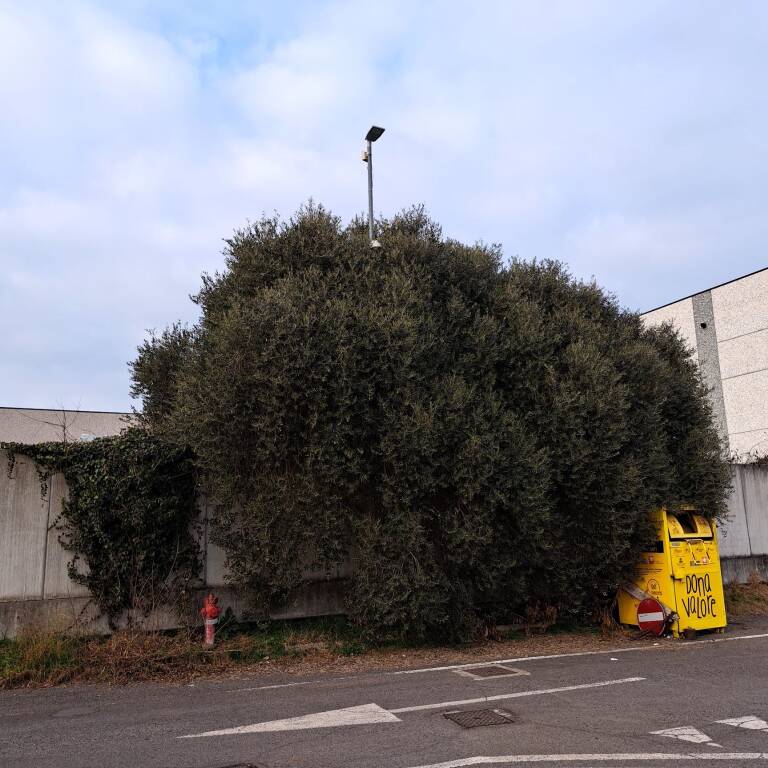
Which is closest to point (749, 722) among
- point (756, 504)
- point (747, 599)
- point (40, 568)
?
point (40, 568)

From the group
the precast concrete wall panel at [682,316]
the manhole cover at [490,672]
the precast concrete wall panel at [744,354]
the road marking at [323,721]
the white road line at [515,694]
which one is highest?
the precast concrete wall panel at [682,316]

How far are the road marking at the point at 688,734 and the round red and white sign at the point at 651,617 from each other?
4.81 meters

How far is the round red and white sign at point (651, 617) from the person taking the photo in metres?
10.2

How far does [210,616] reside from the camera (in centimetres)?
901

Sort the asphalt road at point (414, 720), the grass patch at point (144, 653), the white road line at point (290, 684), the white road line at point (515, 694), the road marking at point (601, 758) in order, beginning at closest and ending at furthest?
the road marking at point (601, 758), the asphalt road at point (414, 720), the white road line at point (515, 694), the white road line at point (290, 684), the grass patch at point (144, 653)

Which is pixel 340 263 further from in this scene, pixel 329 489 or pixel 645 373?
pixel 645 373

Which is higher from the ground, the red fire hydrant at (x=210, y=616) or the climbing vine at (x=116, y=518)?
the climbing vine at (x=116, y=518)

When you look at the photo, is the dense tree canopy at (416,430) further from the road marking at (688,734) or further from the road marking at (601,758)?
the road marking at (601,758)

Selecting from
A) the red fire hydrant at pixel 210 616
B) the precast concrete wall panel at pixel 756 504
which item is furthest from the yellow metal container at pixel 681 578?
the red fire hydrant at pixel 210 616

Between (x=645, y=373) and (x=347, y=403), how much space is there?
5187 millimetres

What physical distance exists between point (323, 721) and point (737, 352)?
2648 centimetres

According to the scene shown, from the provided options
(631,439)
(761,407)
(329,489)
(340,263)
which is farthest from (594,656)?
(761,407)

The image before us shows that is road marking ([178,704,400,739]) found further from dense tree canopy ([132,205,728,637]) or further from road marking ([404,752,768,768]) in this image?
dense tree canopy ([132,205,728,637])

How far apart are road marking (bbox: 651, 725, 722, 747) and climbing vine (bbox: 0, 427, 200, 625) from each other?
623cm
